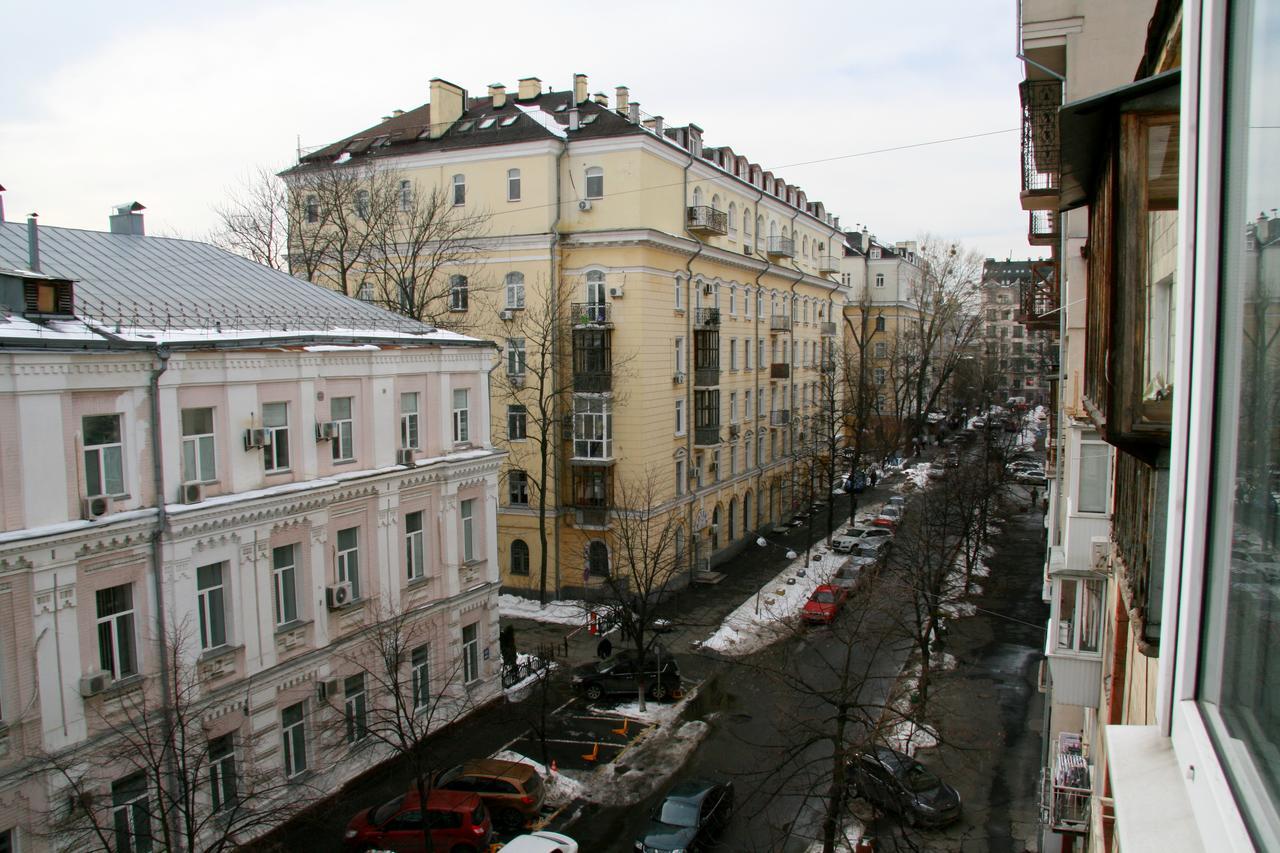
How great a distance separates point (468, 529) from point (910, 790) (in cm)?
1094

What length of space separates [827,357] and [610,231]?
24977 millimetres

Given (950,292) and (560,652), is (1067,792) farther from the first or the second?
(950,292)

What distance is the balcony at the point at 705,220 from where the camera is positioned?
3161 centimetres

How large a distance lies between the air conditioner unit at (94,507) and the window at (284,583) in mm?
3264

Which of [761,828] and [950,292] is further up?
[950,292]

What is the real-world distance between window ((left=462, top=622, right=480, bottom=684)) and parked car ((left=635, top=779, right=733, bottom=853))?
6308 mm

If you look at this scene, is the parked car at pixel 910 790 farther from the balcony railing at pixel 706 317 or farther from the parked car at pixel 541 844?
the balcony railing at pixel 706 317

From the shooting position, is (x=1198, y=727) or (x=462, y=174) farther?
(x=462, y=174)

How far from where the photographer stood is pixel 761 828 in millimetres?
15898

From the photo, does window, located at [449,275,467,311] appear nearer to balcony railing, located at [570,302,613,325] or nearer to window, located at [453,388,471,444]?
balcony railing, located at [570,302,613,325]

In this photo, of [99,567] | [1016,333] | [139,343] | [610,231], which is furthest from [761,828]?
[1016,333]

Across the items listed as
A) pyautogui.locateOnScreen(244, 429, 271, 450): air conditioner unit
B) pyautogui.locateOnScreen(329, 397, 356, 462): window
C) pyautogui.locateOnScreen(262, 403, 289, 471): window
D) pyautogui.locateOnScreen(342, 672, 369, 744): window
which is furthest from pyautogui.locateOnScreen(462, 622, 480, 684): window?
pyautogui.locateOnScreen(244, 429, 271, 450): air conditioner unit

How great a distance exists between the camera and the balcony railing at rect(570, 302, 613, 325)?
29078 mm

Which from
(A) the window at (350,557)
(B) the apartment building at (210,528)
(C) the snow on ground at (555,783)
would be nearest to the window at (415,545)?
(B) the apartment building at (210,528)
